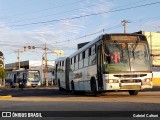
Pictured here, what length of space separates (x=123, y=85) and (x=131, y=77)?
64 centimetres

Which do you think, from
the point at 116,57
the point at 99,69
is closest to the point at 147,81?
the point at 116,57

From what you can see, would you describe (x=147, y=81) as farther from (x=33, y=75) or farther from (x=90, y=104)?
(x=33, y=75)

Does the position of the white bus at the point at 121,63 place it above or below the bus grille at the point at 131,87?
above

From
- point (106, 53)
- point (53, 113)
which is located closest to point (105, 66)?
point (106, 53)

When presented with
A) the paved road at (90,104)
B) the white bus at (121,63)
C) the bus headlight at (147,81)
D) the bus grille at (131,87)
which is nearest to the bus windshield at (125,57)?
the white bus at (121,63)

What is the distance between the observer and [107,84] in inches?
861

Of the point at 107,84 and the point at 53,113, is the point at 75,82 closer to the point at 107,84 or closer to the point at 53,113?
the point at 107,84

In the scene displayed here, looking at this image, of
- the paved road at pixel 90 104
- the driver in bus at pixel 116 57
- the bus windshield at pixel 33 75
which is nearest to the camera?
the paved road at pixel 90 104

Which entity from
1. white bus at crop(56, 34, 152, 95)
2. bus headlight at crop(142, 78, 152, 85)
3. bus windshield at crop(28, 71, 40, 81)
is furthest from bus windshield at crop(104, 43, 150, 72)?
bus windshield at crop(28, 71, 40, 81)

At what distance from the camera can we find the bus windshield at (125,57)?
22141mm

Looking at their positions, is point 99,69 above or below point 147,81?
above

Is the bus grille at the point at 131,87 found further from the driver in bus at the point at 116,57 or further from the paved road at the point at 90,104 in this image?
the driver in bus at the point at 116,57

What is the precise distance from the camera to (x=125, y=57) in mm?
22375

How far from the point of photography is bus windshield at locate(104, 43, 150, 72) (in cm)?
2214
